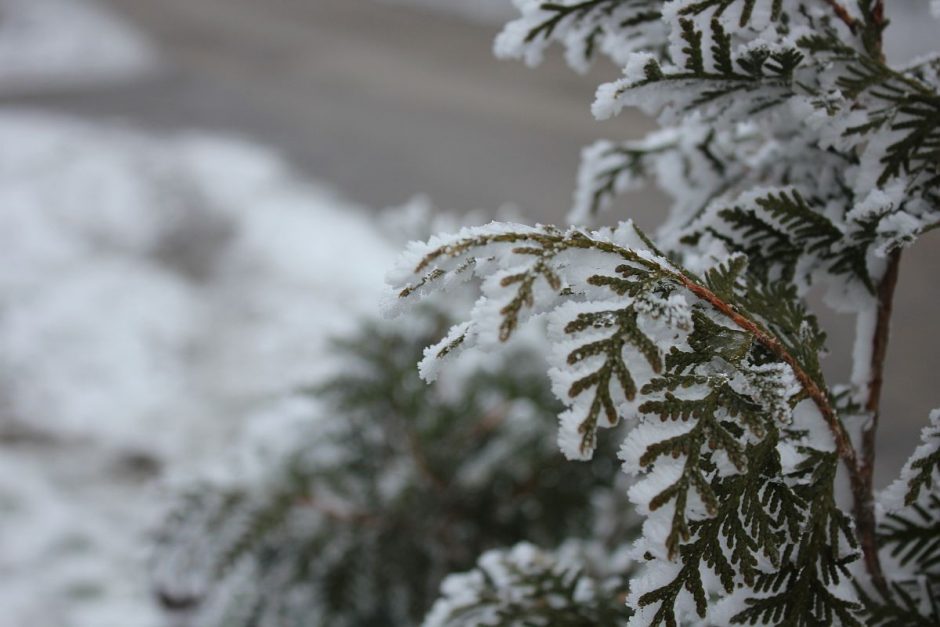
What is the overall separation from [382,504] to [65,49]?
26.8ft

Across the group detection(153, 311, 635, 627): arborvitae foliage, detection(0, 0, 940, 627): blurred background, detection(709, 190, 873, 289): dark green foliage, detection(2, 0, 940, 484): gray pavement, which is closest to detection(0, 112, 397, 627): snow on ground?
detection(0, 0, 940, 627): blurred background

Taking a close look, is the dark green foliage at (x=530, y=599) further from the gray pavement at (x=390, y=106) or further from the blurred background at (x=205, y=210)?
the gray pavement at (x=390, y=106)

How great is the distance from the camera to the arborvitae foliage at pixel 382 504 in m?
2.06

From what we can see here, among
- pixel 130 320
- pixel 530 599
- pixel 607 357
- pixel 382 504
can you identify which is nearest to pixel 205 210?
pixel 130 320

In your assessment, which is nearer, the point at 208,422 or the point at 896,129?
the point at 896,129

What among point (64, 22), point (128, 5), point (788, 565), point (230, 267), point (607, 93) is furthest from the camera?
point (128, 5)

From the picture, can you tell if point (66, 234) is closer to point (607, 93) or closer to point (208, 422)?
point (208, 422)

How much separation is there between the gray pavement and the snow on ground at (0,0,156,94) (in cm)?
31

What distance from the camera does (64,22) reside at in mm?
9148

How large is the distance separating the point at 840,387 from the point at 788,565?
417 mm

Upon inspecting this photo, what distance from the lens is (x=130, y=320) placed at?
15.0 feet

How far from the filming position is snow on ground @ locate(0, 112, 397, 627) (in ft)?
10.0

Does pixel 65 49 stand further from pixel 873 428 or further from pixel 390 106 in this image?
pixel 873 428

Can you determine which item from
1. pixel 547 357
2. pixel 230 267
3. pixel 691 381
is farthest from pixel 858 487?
pixel 230 267
